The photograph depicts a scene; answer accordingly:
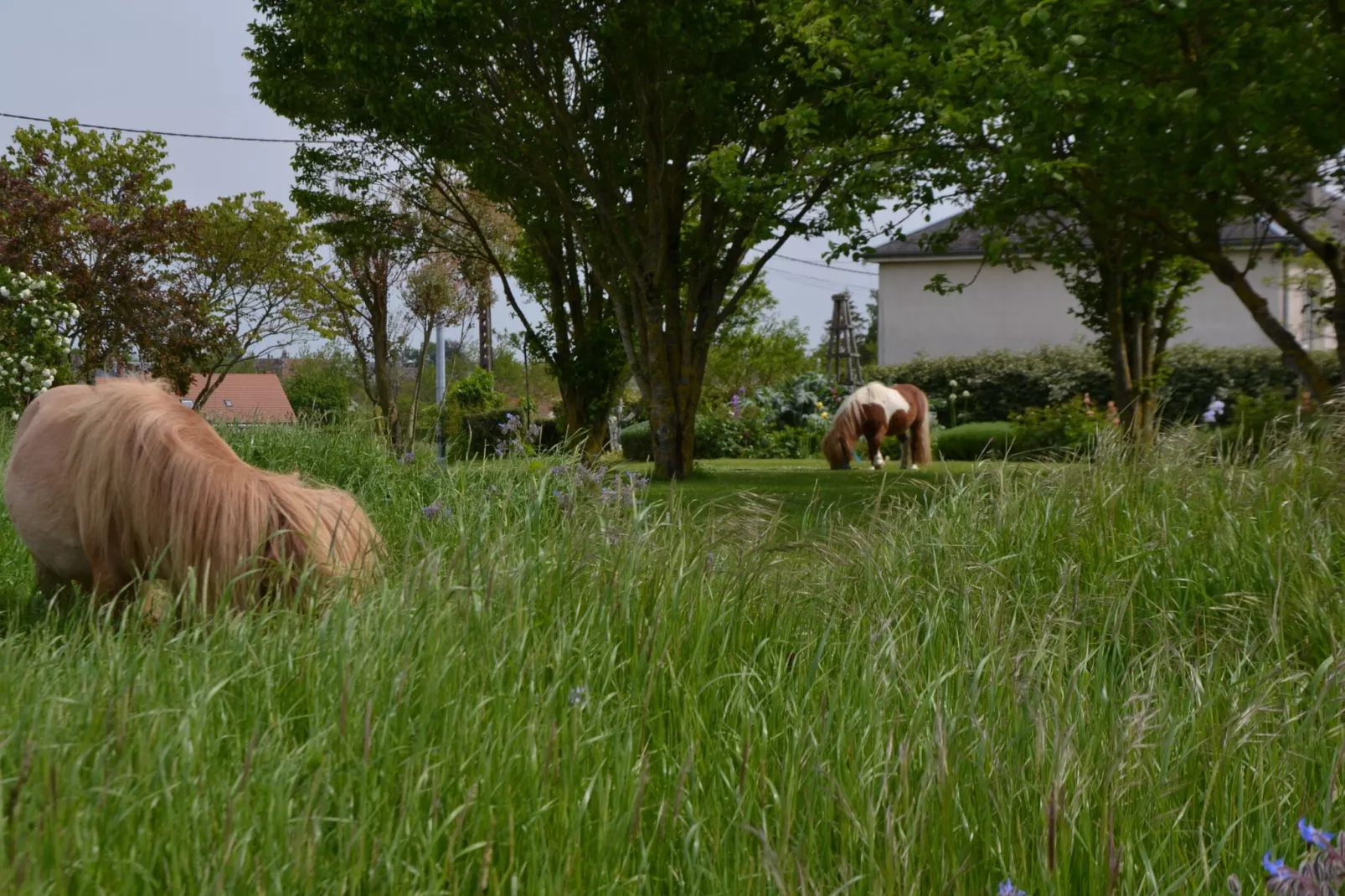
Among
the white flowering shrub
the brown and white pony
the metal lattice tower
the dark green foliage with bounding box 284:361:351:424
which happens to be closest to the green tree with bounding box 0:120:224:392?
the white flowering shrub

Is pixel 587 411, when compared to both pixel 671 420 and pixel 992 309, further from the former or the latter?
pixel 992 309

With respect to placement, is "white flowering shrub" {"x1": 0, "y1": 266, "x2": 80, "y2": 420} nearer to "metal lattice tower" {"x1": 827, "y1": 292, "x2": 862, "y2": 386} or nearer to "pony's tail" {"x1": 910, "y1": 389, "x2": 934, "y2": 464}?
"pony's tail" {"x1": 910, "y1": 389, "x2": 934, "y2": 464}

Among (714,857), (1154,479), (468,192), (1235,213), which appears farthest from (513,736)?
(468,192)

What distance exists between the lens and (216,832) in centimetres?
190

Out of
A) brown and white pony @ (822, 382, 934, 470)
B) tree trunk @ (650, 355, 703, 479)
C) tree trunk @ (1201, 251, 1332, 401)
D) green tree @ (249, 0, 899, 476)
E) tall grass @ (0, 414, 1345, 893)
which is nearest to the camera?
tall grass @ (0, 414, 1345, 893)

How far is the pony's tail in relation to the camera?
1666 centimetres

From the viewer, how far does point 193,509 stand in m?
3.66

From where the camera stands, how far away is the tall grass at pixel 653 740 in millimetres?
1912

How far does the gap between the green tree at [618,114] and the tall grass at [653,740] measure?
8250 mm

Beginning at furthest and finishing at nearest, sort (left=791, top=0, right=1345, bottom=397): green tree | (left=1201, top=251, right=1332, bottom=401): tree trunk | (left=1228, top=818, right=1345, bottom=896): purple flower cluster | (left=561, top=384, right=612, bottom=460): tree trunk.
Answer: (left=561, top=384, right=612, bottom=460): tree trunk < (left=1201, top=251, right=1332, bottom=401): tree trunk < (left=791, top=0, right=1345, bottom=397): green tree < (left=1228, top=818, right=1345, bottom=896): purple flower cluster

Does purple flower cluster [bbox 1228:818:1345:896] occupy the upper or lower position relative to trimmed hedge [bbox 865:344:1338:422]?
lower

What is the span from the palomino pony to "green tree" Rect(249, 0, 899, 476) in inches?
312

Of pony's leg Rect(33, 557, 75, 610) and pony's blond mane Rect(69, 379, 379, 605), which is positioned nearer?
pony's blond mane Rect(69, 379, 379, 605)

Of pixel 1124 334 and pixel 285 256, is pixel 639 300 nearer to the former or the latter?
pixel 1124 334
